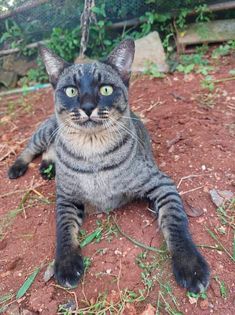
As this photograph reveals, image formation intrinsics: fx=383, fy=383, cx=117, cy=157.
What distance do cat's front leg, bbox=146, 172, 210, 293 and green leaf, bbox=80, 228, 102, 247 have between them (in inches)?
17.3

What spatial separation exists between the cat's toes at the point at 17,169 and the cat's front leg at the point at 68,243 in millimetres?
851

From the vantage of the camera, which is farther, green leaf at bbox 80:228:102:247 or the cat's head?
green leaf at bbox 80:228:102:247

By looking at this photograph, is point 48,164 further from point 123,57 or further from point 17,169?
point 123,57

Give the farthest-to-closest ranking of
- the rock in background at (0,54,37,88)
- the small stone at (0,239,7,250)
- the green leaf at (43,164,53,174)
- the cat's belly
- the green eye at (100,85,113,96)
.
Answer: the rock in background at (0,54,37,88), the green leaf at (43,164,53,174), the small stone at (0,239,7,250), the cat's belly, the green eye at (100,85,113,96)

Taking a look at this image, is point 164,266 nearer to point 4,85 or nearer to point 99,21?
point 99,21

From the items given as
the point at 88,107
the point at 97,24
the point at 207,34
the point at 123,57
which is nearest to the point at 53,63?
the point at 123,57

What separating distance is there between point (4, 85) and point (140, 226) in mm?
3740

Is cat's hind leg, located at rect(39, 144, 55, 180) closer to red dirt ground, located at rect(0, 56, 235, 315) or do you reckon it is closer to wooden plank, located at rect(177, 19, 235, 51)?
red dirt ground, located at rect(0, 56, 235, 315)

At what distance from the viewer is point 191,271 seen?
7.29ft

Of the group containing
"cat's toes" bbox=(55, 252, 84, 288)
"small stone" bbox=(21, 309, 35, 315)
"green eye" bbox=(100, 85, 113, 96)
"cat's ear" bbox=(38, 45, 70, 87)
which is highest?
"cat's ear" bbox=(38, 45, 70, 87)

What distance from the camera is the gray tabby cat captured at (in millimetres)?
2416

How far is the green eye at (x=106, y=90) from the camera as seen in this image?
2537 millimetres

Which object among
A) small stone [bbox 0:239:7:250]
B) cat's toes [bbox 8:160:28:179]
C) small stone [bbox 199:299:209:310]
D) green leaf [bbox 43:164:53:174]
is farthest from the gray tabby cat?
cat's toes [bbox 8:160:28:179]

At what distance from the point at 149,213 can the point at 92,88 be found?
3.28 feet
